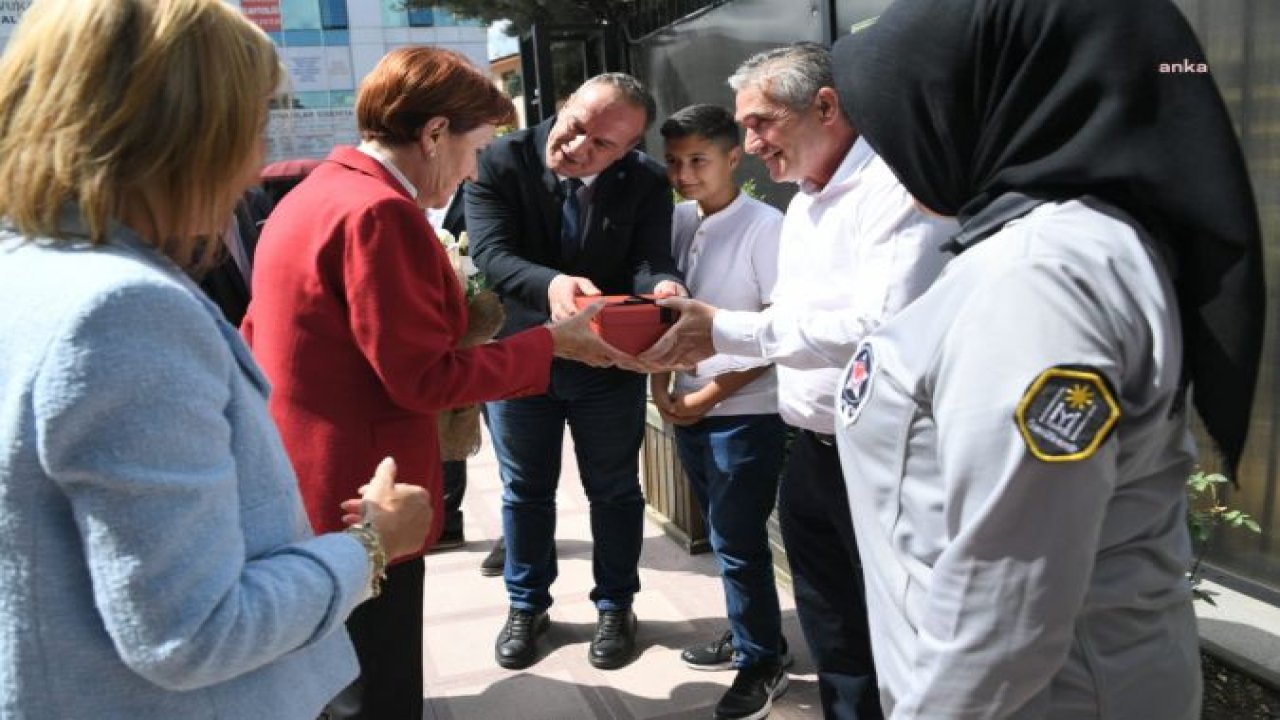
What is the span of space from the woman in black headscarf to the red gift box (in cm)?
137

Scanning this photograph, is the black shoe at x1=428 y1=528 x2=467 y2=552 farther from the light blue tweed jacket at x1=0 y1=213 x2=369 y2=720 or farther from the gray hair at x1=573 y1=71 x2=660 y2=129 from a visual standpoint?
the light blue tweed jacket at x1=0 y1=213 x2=369 y2=720

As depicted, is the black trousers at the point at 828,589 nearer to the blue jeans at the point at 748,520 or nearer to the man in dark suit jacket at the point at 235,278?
the blue jeans at the point at 748,520

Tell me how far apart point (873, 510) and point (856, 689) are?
1160mm

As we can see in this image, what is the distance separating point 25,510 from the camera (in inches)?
36.6

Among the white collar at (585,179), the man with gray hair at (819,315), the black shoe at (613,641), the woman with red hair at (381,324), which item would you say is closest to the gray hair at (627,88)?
the white collar at (585,179)

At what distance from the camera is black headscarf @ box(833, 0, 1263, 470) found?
3.57 ft

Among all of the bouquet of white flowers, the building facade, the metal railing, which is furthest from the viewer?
the building facade

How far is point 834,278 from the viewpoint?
225cm

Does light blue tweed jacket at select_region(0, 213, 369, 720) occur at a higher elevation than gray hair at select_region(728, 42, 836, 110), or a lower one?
lower

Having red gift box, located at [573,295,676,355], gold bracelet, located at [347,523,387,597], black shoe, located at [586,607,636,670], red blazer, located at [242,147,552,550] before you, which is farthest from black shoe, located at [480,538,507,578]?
gold bracelet, located at [347,523,387,597]

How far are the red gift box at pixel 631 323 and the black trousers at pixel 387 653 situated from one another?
0.84 m

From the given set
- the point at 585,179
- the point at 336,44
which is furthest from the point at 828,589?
the point at 336,44

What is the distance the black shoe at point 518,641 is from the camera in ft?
11.0

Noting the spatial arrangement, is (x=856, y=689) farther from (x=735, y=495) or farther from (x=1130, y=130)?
(x=1130, y=130)
